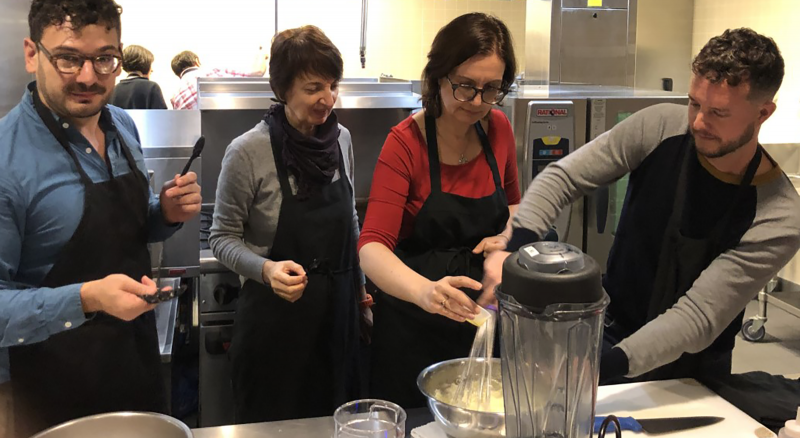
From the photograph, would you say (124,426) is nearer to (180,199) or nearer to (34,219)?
(34,219)

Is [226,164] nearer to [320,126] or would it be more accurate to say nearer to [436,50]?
[320,126]

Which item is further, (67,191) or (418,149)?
(418,149)

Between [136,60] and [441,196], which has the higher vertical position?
[136,60]

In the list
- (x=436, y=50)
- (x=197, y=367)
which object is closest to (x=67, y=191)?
(x=436, y=50)

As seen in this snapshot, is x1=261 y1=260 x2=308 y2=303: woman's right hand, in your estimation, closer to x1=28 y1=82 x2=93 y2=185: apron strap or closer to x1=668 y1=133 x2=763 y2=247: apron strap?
x1=28 y1=82 x2=93 y2=185: apron strap

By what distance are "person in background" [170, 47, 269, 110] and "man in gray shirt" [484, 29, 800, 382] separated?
2.70 meters

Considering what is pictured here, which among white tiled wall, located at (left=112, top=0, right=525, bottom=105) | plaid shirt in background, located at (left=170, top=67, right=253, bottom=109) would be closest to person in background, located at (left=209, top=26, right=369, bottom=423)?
plaid shirt in background, located at (left=170, top=67, right=253, bottom=109)

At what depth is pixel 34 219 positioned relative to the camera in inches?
50.6

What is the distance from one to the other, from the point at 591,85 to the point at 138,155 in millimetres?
2053

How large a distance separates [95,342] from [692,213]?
50.6 inches

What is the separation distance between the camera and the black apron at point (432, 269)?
168cm

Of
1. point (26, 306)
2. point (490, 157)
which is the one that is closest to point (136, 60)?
point (490, 157)

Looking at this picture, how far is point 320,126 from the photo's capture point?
195 cm

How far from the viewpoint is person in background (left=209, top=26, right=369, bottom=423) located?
71.7 inches
